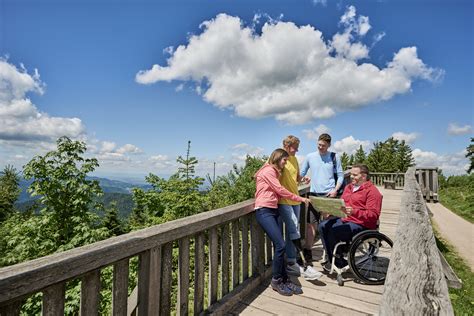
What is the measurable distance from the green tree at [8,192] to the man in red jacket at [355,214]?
82.4 feet

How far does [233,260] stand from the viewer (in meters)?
3.18

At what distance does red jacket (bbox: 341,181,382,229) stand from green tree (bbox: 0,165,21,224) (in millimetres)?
25467

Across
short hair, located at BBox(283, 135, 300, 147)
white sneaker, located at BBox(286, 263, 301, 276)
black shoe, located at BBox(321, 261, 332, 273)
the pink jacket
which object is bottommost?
white sneaker, located at BBox(286, 263, 301, 276)

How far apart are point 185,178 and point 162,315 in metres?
9.52

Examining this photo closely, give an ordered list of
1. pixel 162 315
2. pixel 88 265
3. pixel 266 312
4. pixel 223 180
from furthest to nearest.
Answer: pixel 223 180
pixel 266 312
pixel 162 315
pixel 88 265

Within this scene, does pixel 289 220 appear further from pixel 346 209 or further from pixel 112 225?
pixel 112 225

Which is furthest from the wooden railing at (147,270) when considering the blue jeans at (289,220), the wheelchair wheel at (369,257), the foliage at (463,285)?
the foliage at (463,285)

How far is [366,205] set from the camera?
348 centimetres

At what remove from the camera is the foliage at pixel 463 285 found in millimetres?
3965

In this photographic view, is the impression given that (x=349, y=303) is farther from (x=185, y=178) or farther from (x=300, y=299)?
(x=185, y=178)

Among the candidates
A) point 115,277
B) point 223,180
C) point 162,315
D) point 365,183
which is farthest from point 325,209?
point 223,180

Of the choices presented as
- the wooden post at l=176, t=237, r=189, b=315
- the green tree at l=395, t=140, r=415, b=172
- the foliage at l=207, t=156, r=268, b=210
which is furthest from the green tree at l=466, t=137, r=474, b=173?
the wooden post at l=176, t=237, r=189, b=315

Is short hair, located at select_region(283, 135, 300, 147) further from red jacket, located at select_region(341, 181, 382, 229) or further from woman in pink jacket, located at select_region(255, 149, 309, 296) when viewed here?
red jacket, located at select_region(341, 181, 382, 229)

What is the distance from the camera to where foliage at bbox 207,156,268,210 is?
14.0 m
